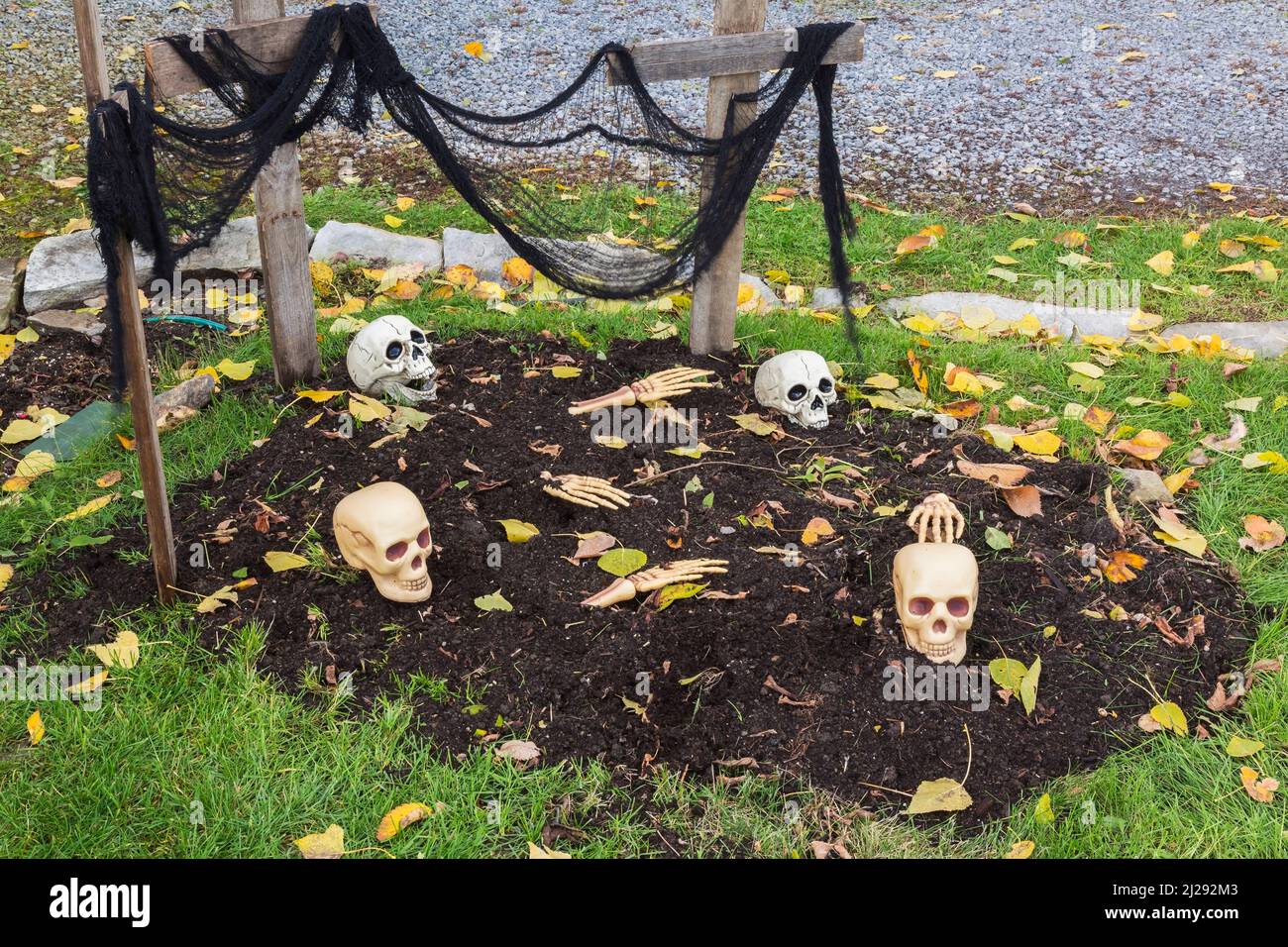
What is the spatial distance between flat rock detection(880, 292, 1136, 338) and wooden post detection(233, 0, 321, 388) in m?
2.84

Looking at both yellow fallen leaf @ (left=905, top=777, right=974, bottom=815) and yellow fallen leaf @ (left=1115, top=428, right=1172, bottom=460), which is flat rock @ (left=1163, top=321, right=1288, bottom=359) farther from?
yellow fallen leaf @ (left=905, top=777, right=974, bottom=815)

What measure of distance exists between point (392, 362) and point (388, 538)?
1.26 meters

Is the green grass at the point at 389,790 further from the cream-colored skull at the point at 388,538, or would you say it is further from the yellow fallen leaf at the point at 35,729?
the cream-colored skull at the point at 388,538

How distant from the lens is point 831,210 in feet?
13.6

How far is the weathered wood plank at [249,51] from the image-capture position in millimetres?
3361

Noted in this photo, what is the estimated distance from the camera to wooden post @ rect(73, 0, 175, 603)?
291cm

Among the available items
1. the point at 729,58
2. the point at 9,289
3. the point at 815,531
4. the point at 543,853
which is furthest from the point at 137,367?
the point at 9,289

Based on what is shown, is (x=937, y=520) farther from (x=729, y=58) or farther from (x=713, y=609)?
(x=729, y=58)

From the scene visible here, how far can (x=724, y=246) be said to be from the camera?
4.44 m

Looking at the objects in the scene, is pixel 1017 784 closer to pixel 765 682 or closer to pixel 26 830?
pixel 765 682

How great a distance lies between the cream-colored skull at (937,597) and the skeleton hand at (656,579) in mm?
661

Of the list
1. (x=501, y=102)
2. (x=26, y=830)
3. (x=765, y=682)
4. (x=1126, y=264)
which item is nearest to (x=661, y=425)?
(x=765, y=682)

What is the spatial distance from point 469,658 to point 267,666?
2.03ft

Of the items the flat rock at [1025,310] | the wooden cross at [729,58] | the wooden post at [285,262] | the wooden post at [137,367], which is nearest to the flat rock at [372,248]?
the wooden post at [285,262]
